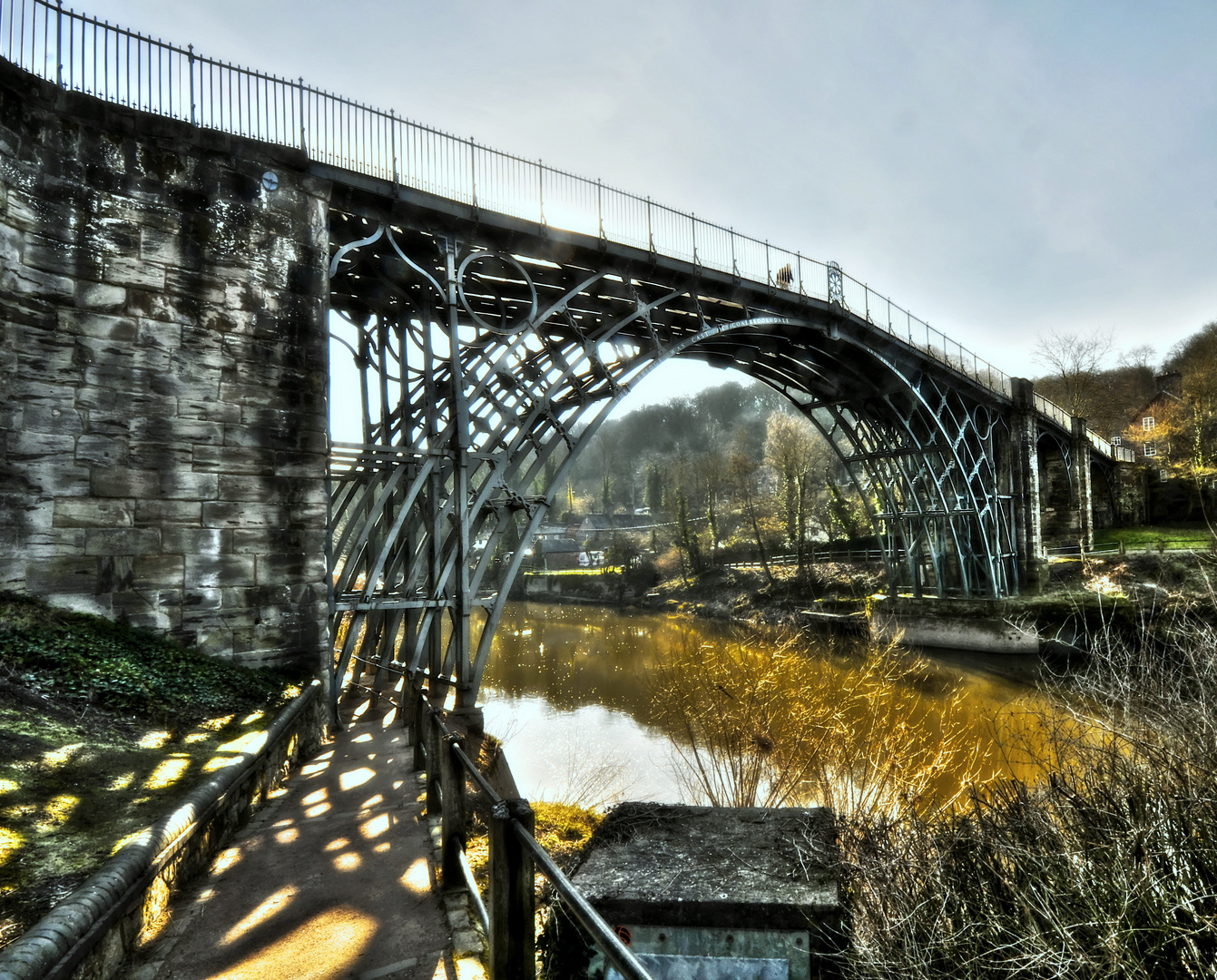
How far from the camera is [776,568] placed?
32625 mm

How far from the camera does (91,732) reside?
14.5 feet

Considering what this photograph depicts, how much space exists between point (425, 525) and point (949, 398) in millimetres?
18727

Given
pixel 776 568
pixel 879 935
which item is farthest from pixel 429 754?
pixel 776 568

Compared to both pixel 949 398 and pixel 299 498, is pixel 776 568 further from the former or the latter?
pixel 299 498

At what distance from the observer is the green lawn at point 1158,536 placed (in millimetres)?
A: 25922

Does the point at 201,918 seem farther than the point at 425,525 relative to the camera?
No

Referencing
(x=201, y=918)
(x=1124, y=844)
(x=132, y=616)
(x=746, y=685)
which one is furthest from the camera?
(x=746, y=685)

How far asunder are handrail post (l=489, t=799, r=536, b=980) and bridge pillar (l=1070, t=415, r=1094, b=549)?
116ft

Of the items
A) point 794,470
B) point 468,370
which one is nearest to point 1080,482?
point 794,470

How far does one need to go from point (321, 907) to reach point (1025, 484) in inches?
1040

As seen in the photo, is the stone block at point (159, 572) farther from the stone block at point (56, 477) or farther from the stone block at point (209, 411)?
the stone block at point (209, 411)

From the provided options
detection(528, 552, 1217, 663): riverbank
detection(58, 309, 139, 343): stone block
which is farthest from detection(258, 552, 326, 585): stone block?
detection(528, 552, 1217, 663): riverbank

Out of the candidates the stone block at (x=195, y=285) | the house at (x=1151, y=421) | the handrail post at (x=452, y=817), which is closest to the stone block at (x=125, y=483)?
the stone block at (x=195, y=285)

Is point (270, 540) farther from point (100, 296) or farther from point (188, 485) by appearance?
point (100, 296)
